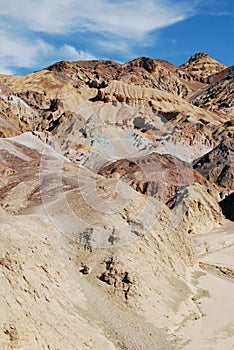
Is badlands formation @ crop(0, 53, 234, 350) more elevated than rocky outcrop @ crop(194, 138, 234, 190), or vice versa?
rocky outcrop @ crop(194, 138, 234, 190)

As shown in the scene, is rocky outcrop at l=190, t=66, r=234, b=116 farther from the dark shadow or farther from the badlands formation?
the badlands formation

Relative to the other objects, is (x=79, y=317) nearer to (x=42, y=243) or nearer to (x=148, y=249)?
(x=42, y=243)

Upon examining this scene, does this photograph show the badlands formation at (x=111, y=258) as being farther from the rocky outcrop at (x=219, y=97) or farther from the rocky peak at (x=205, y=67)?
the rocky peak at (x=205, y=67)

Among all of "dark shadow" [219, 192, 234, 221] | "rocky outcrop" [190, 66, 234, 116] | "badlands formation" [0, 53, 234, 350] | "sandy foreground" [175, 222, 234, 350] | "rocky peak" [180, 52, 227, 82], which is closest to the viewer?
"badlands formation" [0, 53, 234, 350]

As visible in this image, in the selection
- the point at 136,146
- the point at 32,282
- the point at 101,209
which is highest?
the point at 136,146

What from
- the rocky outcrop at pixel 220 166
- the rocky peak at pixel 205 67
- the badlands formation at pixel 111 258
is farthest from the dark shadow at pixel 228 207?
the rocky peak at pixel 205 67

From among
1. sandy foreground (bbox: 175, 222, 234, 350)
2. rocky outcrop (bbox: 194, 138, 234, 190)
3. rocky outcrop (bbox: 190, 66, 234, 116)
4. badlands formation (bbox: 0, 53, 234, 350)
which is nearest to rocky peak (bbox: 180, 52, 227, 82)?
rocky outcrop (bbox: 190, 66, 234, 116)

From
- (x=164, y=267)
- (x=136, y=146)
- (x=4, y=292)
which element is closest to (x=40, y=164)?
(x=164, y=267)

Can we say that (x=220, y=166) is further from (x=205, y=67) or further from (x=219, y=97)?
(x=205, y=67)

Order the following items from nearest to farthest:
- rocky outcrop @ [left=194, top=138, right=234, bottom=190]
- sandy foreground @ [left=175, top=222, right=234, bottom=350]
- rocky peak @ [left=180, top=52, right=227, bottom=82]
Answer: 1. sandy foreground @ [left=175, top=222, right=234, bottom=350]
2. rocky outcrop @ [left=194, top=138, right=234, bottom=190]
3. rocky peak @ [left=180, top=52, right=227, bottom=82]
